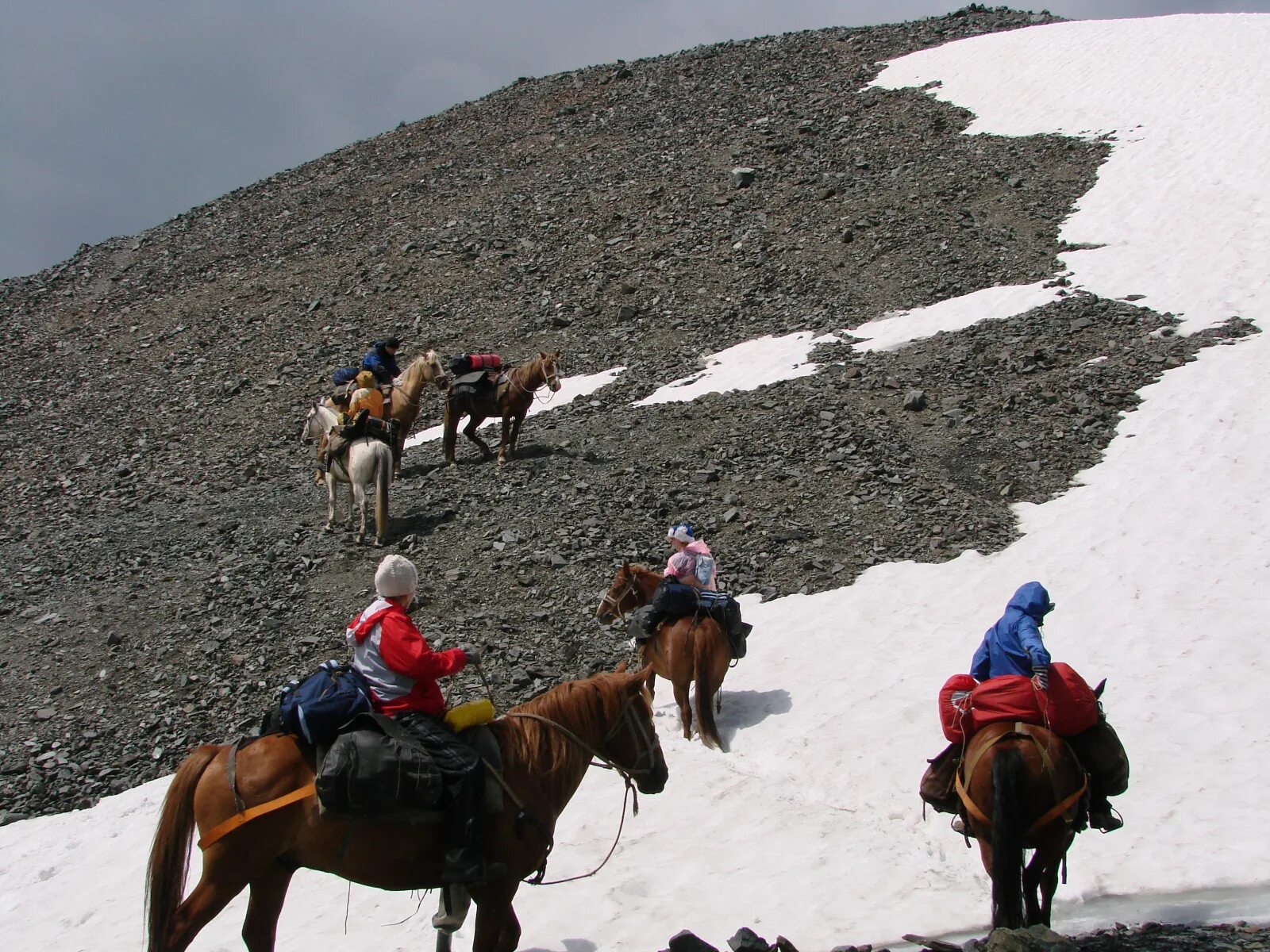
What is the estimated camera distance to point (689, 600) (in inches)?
420

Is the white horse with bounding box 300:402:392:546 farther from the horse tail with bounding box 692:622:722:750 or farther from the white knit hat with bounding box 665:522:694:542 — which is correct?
the horse tail with bounding box 692:622:722:750

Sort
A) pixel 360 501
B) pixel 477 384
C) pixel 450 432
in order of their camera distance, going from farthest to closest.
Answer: pixel 450 432, pixel 477 384, pixel 360 501

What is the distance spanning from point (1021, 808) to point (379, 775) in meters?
3.98

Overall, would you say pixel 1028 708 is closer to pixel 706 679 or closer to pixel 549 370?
pixel 706 679

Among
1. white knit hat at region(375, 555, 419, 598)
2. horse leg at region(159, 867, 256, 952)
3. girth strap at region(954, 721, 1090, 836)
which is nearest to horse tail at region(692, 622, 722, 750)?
girth strap at region(954, 721, 1090, 836)

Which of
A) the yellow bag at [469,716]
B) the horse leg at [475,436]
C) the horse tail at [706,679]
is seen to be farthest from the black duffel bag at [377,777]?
the horse leg at [475,436]

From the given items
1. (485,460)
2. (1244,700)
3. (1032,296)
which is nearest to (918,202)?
(1032,296)

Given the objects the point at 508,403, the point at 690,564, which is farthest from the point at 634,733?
the point at 508,403

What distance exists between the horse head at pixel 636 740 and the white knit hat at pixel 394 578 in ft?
5.26

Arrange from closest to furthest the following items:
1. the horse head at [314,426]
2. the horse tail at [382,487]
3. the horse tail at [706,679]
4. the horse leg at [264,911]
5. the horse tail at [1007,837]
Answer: the horse leg at [264,911] → the horse tail at [1007,837] → the horse tail at [706,679] → the horse tail at [382,487] → the horse head at [314,426]

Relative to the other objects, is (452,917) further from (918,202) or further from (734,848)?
(918,202)

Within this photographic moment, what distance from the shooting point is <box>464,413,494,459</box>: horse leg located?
65.3ft

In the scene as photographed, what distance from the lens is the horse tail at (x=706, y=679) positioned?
34.1 ft

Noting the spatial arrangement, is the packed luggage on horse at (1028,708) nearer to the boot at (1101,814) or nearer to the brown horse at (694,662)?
the boot at (1101,814)
